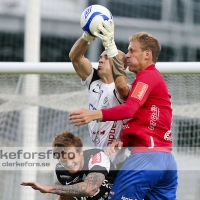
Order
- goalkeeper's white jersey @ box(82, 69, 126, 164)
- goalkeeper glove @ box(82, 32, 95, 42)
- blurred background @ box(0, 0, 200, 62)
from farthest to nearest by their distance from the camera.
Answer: blurred background @ box(0, 0, 200, 62), goalkeeper's white jersey @ box(82, 69, 126, 164), goalkeeper glove @ box(82, 32, 95, 42)

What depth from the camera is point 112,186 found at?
156 inches

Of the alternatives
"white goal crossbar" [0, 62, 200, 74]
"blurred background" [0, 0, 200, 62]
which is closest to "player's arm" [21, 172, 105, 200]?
"white goal crossbar" [0, 62, 200, 74]

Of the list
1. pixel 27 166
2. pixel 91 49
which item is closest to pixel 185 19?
pixel 91 49

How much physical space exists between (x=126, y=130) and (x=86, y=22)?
2.52 feet

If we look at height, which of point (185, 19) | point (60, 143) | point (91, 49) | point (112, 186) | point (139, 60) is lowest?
point (112, 186)

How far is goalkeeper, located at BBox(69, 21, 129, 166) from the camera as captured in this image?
4125mm

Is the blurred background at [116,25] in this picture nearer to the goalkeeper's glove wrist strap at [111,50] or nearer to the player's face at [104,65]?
the player's face at [104,65]

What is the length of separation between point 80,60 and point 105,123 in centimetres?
50

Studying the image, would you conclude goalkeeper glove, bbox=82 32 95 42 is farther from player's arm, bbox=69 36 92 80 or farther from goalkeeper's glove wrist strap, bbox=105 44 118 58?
goalkeeper's glove wrist strap, bbox=105 44 118 58

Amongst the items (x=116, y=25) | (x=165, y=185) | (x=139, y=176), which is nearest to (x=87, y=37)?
(x=139, y=176)

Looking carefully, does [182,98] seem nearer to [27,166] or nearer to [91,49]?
[27,166]

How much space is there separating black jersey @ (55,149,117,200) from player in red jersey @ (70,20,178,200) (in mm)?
107

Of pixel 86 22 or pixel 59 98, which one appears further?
pixel 59 98

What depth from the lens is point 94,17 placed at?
12.4ft
